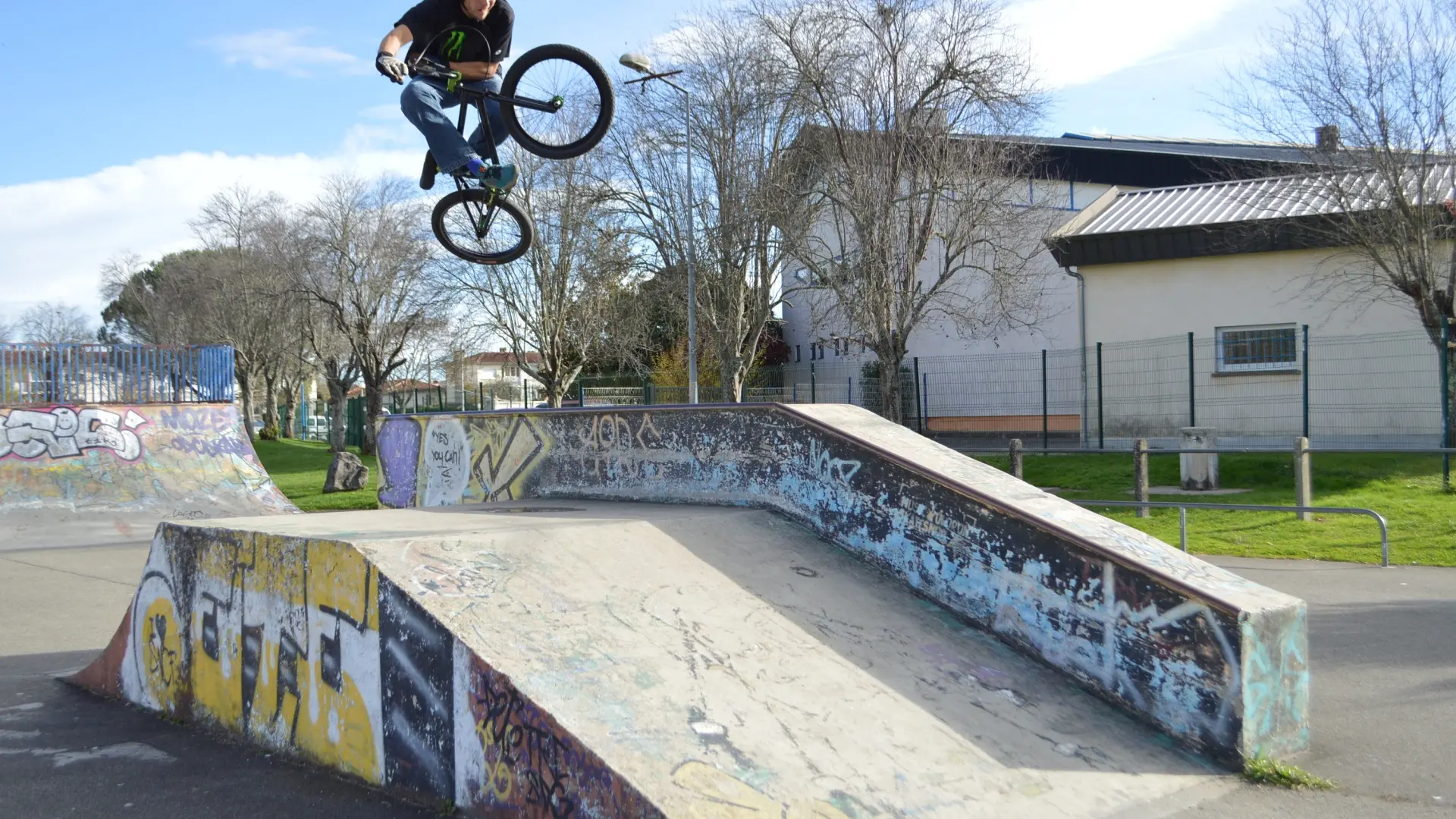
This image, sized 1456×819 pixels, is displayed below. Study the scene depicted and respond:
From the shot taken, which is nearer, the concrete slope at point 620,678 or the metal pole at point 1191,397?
the concrete slope at point 620,678

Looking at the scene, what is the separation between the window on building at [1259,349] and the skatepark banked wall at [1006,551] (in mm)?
13704

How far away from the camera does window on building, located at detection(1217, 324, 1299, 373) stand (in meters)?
18.4

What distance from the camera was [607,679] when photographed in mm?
4668

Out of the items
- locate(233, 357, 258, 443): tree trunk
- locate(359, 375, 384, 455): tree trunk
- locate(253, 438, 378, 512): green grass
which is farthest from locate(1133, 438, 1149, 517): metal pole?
locate(233, 357, 258, 443): tree trunk


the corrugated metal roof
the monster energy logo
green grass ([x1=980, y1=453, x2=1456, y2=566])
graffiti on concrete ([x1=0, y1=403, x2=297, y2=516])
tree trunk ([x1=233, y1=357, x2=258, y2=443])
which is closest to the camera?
the monster energy logo

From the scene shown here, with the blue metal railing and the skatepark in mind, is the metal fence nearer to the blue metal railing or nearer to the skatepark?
the skatepark

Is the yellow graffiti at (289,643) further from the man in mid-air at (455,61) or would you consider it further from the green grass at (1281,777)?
the green grass at (1281,777)

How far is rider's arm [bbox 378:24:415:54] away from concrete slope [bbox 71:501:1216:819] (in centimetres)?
280

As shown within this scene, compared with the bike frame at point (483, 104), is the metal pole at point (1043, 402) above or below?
below

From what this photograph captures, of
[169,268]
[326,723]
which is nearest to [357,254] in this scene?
[169,268]

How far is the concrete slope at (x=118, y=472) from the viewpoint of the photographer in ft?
54.5

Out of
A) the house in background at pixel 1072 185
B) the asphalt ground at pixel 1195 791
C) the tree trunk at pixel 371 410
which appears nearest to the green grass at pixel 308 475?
the tree trunk at pixel 371 410

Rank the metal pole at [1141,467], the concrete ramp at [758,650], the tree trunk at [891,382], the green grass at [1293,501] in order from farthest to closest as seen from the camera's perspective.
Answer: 1. the tree trunk at [891,382]
2. the metal pole at [1141,467]
3. the green grass at [1293,501]
4. the concrete ramp at [758,650]

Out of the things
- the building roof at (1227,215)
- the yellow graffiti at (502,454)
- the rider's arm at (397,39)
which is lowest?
the yellow graffiti at (502,454)
